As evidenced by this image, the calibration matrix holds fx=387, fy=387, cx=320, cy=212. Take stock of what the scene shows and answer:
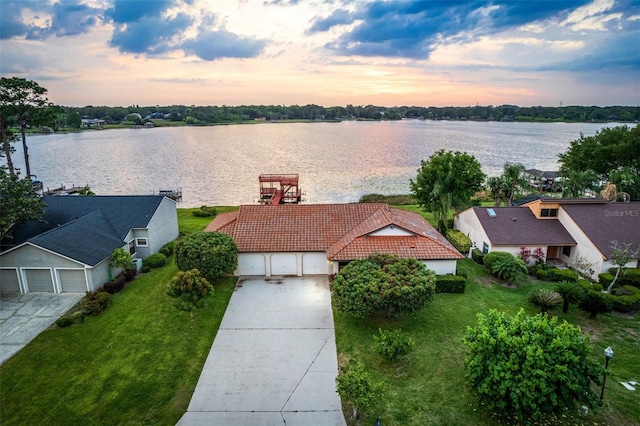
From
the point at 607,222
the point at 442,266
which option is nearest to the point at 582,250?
the point at 607,222

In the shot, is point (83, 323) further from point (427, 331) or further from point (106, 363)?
point (427, 331)

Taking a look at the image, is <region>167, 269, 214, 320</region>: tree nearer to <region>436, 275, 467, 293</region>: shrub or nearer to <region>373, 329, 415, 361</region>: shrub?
<region>373, 329, 415, 361</region>: shrub

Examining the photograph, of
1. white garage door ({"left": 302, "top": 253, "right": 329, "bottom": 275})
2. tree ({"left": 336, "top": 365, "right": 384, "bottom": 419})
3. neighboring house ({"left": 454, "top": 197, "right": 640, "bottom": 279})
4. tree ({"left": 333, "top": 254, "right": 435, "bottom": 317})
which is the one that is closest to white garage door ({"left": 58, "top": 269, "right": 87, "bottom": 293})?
white garage door ({"left": 302, "top": 253, "right": 329, "bottom": 275})

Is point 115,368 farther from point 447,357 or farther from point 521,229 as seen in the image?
point 521,229

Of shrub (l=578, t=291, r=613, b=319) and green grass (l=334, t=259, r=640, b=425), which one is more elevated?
shrub (l=578, t=291, r=613, b=319)

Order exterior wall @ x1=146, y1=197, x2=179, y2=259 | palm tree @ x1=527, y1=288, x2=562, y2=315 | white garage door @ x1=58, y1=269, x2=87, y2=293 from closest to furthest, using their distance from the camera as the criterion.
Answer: palm tree @ x1=527, y1=288, x2=562, y2=315 < white garage door @ x1=58, y1=269, x2=87, y2=293 < exterior wall @ x1=146, y1=197, x2=179, y2=259

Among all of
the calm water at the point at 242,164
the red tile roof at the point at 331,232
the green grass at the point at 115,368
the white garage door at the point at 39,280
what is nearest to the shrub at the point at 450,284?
the red tile roof at the point at 331,232
